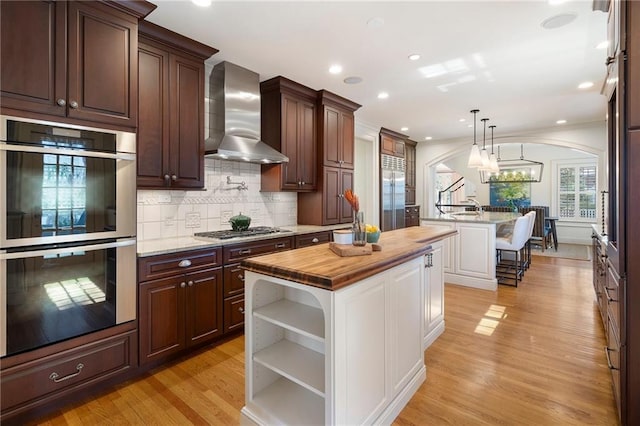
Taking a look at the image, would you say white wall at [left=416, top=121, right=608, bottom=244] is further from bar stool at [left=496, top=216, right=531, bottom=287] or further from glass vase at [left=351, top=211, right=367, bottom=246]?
glass vase at [left=351, top=211, right=367, bottom=246]

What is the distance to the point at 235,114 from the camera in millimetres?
3383

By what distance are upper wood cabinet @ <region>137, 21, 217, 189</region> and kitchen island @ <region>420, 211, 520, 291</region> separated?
3.67 meters

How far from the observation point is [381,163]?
6168 mm

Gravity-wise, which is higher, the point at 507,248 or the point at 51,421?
the point at 507,248

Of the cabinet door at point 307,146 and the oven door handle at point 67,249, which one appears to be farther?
the cabinet door at point 307,146

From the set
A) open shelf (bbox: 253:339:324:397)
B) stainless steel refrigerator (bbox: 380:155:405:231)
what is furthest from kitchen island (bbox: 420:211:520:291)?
open shelf (bbox: 253:339:324:397)

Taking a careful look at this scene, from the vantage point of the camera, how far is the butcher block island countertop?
1435 millimetres

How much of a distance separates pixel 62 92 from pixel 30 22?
1.27 feet

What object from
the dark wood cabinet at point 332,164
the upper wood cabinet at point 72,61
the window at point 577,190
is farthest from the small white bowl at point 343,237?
the window at point 577,190

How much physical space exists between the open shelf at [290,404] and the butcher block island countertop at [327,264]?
731 mm

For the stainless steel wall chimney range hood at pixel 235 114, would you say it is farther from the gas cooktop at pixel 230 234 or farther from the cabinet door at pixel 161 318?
the cabinet door at pixel 161 318

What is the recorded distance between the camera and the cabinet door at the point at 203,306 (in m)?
2.59

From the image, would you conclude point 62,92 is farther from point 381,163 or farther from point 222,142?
point 381,163

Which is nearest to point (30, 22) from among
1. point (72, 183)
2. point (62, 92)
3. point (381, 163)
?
point (62, 92)
